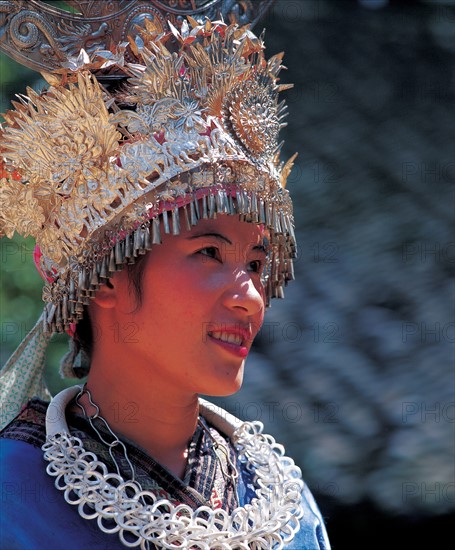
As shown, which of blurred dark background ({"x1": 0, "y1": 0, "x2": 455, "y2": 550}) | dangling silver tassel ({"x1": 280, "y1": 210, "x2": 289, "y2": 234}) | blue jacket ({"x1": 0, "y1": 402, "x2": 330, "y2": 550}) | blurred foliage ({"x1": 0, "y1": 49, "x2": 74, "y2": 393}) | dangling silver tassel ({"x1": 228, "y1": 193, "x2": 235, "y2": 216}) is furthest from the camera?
blurred dark background ({"x1": 0, "y1": 0, "x2": 455, "y2": 550})

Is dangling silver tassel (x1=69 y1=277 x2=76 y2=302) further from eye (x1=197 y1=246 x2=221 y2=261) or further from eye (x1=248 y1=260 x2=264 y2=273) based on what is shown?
eye (x1=248 y1=260 x2=264 y2=273)

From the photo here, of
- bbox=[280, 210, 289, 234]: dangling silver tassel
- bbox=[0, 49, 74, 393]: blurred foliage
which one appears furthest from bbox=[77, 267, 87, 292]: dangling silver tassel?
bbox=[0, 49, 74, 393]: blurred foliage

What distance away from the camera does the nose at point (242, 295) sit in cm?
206

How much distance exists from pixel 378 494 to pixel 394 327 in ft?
2.17

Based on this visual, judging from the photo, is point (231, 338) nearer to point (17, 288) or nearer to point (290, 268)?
point (290, 268)

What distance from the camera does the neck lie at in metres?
2.16

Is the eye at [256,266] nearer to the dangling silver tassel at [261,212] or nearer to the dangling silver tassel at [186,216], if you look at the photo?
the dangling silver tassel at [261,212]

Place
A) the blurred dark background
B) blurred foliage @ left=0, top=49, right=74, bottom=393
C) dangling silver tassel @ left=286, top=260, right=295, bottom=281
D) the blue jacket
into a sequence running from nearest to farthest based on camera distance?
the blue jacket, dangling silver tassel @ left=286, top=260, right=295, bottom=281, blurred foliage @ left=0, top=49, right=74, bottom=393, the blurred dark background

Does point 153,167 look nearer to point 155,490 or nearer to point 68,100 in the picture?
point 68,100

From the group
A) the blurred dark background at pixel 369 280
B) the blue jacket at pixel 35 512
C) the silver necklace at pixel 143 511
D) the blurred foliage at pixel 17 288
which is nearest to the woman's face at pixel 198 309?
the silver necklace at pixel 143 511

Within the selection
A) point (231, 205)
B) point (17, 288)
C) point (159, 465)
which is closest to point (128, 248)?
point (231, 205)

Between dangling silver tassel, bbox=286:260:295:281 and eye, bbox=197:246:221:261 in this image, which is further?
dangling silver tassel, bbox=286:260:295:281

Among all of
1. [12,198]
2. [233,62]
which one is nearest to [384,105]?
[233,62]

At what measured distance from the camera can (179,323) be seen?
6.73 feet
